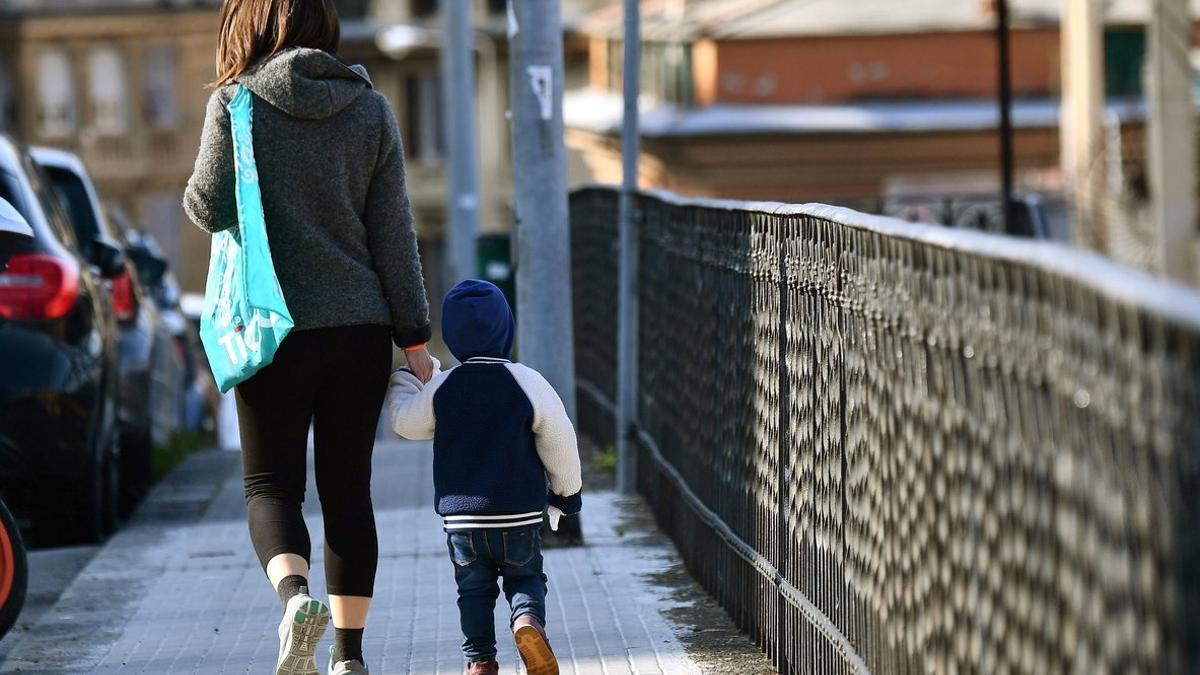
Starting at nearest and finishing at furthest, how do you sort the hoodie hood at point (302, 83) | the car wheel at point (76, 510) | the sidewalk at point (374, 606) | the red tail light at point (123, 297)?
the hoodie hood at point (302, 83)
the sidewalk at point (374, 606)
the car wheel at point (76, 510)
the red tail light at point (123, 297)

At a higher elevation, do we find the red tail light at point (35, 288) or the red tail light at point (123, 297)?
the red tail light at point (35, 288)

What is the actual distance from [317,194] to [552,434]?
0.77 meters

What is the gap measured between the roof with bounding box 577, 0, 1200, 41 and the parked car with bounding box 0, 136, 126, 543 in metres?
25.2

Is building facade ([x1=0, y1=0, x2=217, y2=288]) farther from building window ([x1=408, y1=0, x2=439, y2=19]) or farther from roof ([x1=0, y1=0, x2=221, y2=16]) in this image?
building window ([x1=408, y1=0, x2=439, y2=19])

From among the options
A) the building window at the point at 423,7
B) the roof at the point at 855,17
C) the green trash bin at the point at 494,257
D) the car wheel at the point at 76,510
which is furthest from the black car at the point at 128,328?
the building window at the point at 423,7

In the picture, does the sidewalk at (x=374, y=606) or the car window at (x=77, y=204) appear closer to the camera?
the sidewalk at (x=374, y=606)

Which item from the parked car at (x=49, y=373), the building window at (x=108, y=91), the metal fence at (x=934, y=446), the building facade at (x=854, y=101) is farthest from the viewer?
the building window at (x=108, y=91)

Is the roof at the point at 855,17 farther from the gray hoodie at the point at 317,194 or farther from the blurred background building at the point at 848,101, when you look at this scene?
the gray hoodie at the point at 317,194

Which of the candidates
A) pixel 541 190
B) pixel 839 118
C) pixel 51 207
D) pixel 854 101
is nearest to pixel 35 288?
pixel 51 207

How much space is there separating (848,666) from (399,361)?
44420 mm

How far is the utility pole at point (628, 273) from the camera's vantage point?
879 centimetres

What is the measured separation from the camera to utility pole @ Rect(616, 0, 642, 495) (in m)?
8.79

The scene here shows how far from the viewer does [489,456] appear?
4.87 metres

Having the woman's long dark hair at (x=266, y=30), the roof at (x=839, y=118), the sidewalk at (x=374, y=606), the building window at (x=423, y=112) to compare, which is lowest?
the sidewalk at (x=374, y=606)
